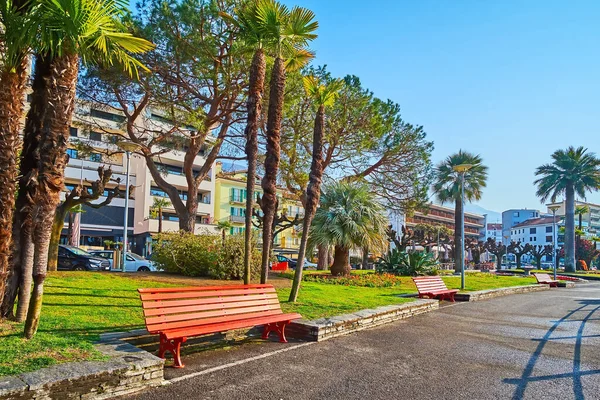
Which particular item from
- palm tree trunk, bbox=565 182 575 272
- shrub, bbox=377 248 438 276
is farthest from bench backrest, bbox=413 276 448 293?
palm tree trunk, bbox=565 182 575 272

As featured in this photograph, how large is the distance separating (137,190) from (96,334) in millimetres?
43843

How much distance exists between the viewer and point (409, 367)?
599 cm

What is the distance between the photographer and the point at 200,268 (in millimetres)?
15477

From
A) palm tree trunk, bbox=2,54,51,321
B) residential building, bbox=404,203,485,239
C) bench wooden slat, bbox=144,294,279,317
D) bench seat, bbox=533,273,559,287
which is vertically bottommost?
bench seat, bbox=533,273,559,287

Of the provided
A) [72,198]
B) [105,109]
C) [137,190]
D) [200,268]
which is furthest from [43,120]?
[137,190]

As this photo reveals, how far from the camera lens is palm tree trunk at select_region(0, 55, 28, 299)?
577cm

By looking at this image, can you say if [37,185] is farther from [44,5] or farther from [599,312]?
[599,312]

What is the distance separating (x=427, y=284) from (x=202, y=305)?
28.2 ft

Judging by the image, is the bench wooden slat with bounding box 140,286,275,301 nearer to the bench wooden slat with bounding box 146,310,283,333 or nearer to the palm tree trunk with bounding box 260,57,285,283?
the bench wooden slat with bounding box 146,310,283,333

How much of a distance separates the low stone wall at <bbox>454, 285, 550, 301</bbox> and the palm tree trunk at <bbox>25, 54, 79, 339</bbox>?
1202 centimetres

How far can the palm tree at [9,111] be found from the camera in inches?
221

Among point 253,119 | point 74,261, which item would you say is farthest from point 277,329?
point 74,261

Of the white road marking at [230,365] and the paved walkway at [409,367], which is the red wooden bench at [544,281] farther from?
the white road marking at [230,365]

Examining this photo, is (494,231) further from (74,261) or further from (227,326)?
(227,326)
